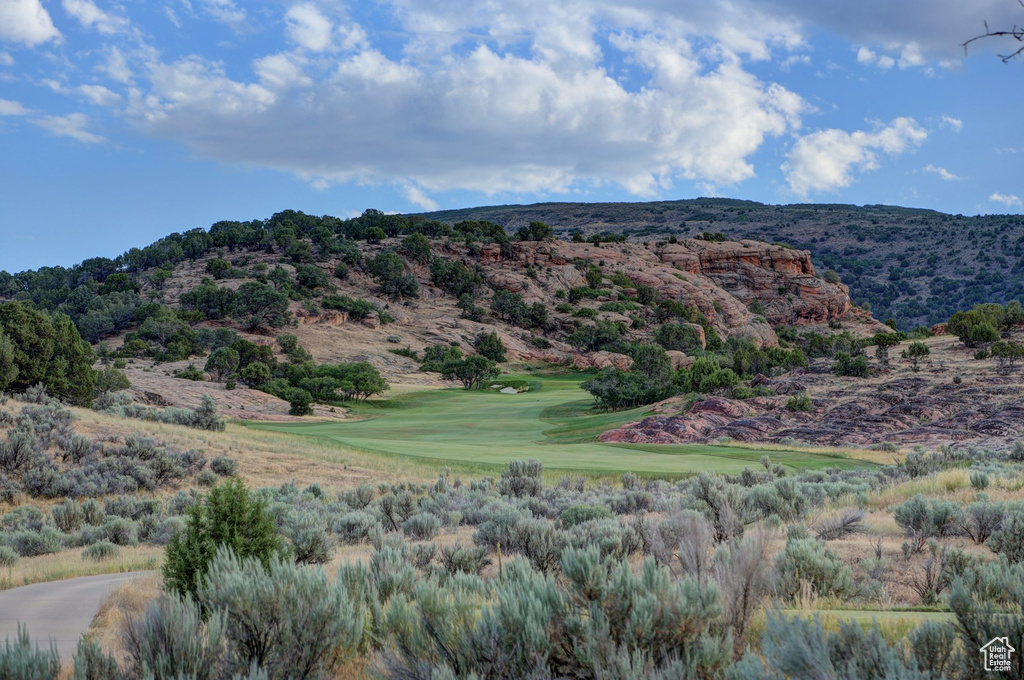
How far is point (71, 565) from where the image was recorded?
9461 millimetres

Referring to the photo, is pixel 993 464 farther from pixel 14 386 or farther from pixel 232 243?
pixel 232 243

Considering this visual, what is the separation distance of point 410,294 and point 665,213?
96134 mm

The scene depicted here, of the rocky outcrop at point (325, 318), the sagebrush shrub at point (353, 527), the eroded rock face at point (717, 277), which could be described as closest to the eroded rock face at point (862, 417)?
the sagebrush shrub at point (353, 527)

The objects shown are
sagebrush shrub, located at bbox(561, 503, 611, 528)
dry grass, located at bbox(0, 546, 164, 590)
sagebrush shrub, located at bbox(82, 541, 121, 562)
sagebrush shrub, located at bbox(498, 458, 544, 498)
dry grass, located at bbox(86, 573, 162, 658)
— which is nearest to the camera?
dry grass, located at bbox(86, 573, 162, 658)

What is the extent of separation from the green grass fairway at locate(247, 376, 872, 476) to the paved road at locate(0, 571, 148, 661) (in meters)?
13.7

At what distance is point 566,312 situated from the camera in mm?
83688

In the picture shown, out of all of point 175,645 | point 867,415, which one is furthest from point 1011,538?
point 867,415

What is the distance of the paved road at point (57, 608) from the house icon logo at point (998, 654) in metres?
5.47

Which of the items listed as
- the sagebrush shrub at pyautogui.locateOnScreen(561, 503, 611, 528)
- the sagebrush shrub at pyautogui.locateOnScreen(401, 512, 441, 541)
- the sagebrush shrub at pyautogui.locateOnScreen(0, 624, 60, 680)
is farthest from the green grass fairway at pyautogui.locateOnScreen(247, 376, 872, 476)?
the sagebrush shrub at pyautogui.locateOnScreen(0, 624, 60, 680)

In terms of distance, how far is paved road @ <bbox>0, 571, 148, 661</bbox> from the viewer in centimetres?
558

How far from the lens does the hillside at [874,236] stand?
106 meters

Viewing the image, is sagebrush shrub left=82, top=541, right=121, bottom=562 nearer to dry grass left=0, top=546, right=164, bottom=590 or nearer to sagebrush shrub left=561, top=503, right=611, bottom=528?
dry grass left=0, top=546, right=164, bottom=590

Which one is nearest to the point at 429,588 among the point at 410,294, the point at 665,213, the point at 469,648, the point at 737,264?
the point at 469,648

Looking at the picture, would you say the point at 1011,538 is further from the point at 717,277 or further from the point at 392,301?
the point at 717,277
